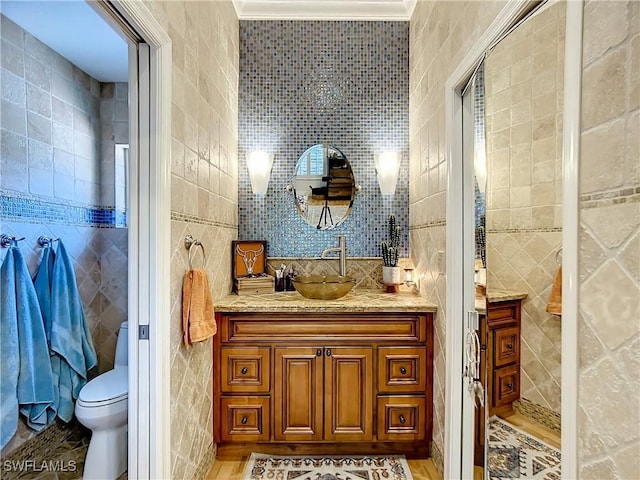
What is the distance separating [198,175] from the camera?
1.93 meters

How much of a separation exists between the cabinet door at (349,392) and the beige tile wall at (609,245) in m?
1.38

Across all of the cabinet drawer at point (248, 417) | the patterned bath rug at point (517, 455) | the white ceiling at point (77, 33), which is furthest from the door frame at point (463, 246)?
the white ceiling at point (77, 33)

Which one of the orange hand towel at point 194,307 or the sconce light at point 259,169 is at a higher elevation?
the sconce light at point 259,169

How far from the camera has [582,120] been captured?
2.88 ft

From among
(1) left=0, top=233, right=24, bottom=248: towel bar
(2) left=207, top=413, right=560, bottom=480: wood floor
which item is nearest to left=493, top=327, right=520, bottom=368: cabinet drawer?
(2) left=207, top=413, right=560, bottom=480: wood floor

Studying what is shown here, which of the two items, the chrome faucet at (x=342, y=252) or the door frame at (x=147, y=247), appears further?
the chrome faucet at (x=342, y=252)

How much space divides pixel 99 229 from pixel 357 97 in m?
Answer: 2.02

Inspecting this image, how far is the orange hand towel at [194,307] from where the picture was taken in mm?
1724

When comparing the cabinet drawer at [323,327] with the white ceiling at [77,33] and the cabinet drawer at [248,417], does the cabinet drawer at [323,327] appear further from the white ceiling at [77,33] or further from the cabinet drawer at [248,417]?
the white ceiling at [77,33]

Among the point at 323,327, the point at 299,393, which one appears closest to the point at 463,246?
the point at 323,327

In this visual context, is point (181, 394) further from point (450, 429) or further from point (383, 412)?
point (450, 429)

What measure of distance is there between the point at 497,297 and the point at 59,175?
7.53 feet

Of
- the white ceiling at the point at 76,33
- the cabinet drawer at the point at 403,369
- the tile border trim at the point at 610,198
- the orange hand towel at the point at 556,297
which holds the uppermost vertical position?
the white ceiling at the point at 76,33

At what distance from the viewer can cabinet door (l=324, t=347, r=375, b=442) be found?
2188 mm
